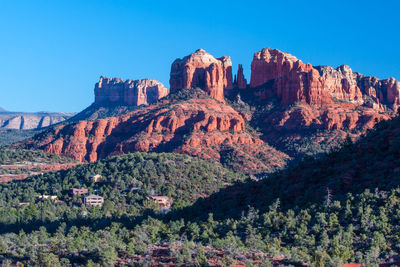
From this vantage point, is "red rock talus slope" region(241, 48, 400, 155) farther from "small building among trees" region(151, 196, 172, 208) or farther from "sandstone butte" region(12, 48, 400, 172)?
"small building among trees" region(151, 196, 172, 208)

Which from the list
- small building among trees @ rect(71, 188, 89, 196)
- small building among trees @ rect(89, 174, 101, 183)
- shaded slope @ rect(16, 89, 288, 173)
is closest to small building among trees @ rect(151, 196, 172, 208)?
small building among trees @ rect(71, 188, 89, 196)

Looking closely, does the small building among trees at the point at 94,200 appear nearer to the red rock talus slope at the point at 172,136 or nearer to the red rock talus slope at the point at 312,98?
the red rock talus slope at the point at 172,136

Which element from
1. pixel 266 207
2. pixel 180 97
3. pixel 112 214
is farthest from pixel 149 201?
pixel 180 97

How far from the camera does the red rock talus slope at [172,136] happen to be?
11806 centimetres

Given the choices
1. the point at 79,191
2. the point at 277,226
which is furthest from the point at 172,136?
the point at 277,226

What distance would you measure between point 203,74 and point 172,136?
112 feet

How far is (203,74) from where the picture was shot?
15500 centimetres

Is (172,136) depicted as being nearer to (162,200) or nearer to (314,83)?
(314,83)

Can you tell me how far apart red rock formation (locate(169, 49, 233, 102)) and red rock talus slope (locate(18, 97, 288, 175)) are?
25.5 feet

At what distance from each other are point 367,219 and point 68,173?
208 ft

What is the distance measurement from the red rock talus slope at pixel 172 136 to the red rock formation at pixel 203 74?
776cm

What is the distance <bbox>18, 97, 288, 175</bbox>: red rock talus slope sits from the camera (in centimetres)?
11806

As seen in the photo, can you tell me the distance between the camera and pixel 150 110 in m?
143

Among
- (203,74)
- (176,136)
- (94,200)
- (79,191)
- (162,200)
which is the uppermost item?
(203,74)
